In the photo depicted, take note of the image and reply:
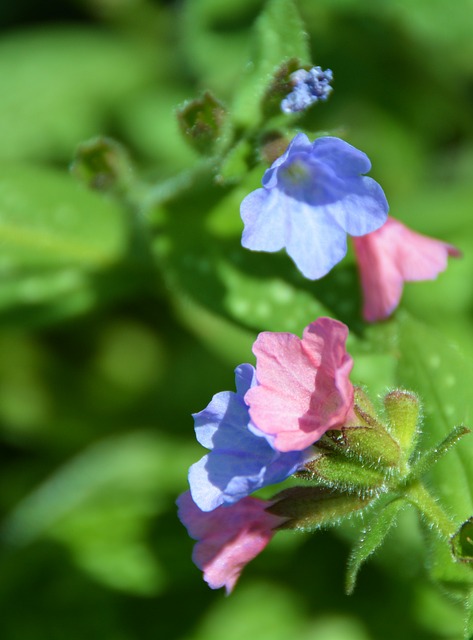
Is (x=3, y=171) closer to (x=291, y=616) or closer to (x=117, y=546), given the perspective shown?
(x=117, y=546)

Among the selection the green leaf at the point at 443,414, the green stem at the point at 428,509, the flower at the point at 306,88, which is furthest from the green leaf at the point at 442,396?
the flower at the point at 306,88

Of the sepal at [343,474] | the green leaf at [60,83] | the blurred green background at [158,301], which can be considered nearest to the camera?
the sepal at [343,474]

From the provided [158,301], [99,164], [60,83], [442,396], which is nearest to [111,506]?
[158,301]

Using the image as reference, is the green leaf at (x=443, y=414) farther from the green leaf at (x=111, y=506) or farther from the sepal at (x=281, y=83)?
the green leaf at (x=111, y=506)

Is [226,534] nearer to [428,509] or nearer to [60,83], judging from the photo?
[428,509]

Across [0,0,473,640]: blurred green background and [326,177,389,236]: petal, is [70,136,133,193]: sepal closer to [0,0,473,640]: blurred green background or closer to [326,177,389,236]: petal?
[0,0,473,640]: blurred green background

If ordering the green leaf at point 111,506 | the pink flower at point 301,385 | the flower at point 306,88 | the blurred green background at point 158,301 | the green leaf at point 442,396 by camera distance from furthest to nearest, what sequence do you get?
the green leaf at point 111,506 → the blurred green background at point 158,301 → the green leaf at point 442,396 → the flower at point 306,88 → the pink flower at point 301,385
